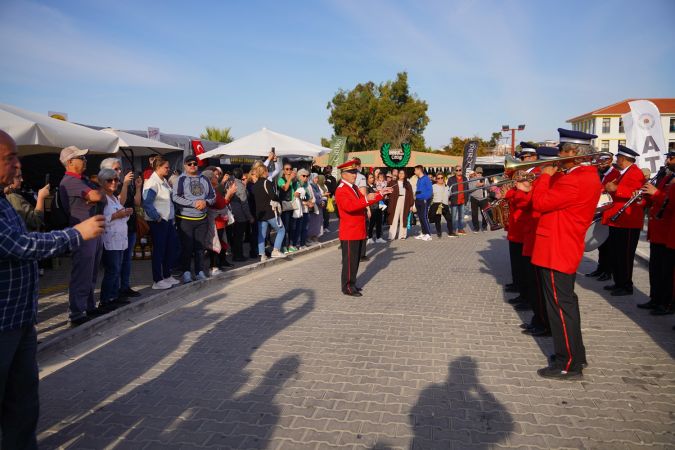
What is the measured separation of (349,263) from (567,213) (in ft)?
11.8

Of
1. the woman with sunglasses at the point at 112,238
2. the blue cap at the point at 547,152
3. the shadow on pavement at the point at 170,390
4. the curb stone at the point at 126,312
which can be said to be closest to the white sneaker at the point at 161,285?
the curb stone at the point at 126,312

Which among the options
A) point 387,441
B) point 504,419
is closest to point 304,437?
point 387,441

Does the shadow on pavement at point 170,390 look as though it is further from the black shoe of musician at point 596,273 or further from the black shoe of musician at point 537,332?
the black shoe of musician at point 596,273

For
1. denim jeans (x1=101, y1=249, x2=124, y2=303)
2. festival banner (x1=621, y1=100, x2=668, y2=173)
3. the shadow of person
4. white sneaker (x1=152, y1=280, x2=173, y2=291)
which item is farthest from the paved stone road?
festival banner (x1=621, y1=100, x2=668, y2=173)

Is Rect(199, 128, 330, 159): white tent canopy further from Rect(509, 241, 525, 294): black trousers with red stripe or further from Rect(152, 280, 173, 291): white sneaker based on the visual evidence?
Rect(509, 241, 525, 294): black trousers with red stripe

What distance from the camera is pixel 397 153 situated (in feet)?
72.0

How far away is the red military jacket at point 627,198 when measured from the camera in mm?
6570

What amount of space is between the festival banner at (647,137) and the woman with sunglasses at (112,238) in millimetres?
10105

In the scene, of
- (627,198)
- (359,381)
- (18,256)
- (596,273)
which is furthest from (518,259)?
(18,256)

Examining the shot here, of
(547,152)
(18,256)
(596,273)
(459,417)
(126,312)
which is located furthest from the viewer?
(596,273)

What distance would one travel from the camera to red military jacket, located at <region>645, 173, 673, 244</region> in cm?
596

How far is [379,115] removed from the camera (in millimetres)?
48719

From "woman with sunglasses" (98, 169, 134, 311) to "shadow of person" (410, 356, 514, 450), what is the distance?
166 inches

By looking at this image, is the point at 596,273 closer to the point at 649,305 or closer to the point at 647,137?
the point at 649,305
